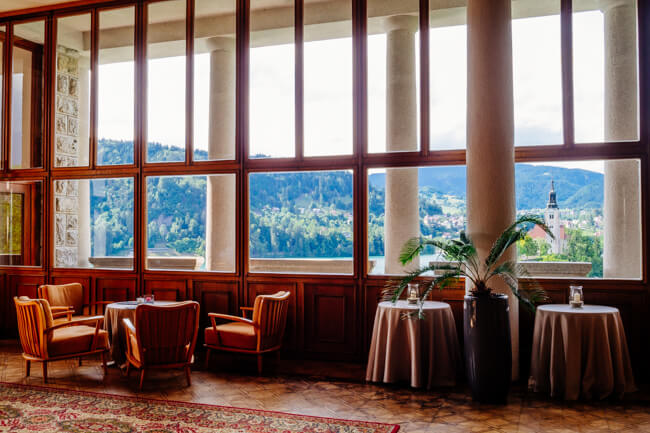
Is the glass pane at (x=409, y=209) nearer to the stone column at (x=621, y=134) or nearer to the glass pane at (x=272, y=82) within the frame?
the glass pane at (x=272, y=82)

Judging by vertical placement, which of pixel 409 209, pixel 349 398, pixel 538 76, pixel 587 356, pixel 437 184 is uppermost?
pixel 538 76

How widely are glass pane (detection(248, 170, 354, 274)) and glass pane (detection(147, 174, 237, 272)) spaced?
351 mm

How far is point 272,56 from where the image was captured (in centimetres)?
709

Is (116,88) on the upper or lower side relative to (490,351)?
upper

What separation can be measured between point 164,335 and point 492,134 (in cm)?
373

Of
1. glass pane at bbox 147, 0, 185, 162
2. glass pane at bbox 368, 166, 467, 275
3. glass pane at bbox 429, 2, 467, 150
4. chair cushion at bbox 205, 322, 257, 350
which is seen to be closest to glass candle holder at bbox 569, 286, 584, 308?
glass pane at bbox 368, 166, 467, 275

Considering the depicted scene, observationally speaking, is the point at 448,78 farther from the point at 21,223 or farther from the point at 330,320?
the point at 21,223

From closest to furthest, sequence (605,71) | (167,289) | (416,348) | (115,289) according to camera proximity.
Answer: (416,348) → (605,71) → (167,289) → (115,289)

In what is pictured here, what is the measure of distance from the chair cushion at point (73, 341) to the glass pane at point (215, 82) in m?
2.55

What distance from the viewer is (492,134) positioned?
5562mm

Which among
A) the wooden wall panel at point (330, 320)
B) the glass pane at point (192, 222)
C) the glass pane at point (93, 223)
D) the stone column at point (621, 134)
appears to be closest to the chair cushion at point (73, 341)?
the glass pane at point (192, 222)

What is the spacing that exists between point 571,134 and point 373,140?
216 centimetres

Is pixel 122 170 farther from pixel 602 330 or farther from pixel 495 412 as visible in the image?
pixel 602 330

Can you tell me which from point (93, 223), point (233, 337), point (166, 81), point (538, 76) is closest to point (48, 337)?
point (233, 337)
